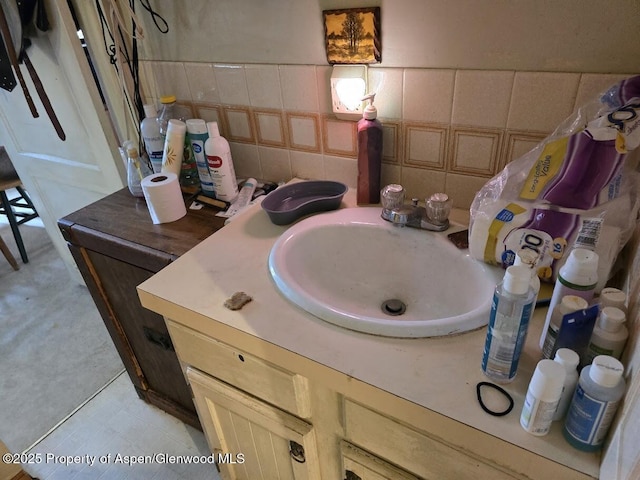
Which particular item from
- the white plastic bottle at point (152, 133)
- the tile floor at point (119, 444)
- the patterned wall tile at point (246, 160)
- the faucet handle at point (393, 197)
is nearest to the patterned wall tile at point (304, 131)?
the patterned wall tile at point (246, 160)

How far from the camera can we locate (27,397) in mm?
1646

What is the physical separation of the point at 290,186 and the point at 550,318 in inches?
25.9

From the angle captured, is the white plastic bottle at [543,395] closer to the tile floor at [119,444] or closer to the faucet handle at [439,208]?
the faucet handle at [439,208]

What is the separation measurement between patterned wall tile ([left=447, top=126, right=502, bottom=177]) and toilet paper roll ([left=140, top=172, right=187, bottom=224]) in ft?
2.14

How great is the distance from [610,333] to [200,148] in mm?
952

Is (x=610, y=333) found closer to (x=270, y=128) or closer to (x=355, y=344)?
(x=355, y=344)

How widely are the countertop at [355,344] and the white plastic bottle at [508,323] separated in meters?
0.03

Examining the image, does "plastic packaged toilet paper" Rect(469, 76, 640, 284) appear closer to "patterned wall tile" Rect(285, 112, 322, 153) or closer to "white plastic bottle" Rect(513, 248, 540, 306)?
"white plastic bottle" Rect(513, 248, 540, 306)

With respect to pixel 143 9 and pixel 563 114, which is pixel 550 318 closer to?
pixel 563 114

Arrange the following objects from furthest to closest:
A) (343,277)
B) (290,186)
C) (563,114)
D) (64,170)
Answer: (64,170) → (290,186) → (343,277) → (563,114)

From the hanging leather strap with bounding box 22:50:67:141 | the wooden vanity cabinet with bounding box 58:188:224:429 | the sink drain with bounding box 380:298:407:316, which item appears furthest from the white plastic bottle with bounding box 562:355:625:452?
the hanging leather strap with bounding box 22:50:67:141

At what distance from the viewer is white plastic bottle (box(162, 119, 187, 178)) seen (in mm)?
1078

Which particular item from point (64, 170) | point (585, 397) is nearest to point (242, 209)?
point (585, 397)

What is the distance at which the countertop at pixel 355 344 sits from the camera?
0.53 m
